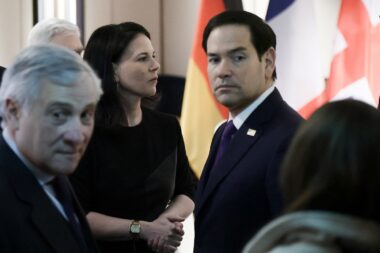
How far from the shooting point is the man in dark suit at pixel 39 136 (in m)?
1.31

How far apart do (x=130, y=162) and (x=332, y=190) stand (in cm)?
124

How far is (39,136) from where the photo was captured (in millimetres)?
1341

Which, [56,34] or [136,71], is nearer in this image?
[136,71]

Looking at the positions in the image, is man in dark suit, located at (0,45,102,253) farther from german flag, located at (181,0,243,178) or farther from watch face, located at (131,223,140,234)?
german flag, located at (181,0,243,178)

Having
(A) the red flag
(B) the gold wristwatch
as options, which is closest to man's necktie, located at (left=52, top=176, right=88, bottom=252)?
(B) the gold wristwatch

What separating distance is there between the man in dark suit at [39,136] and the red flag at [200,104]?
206cm

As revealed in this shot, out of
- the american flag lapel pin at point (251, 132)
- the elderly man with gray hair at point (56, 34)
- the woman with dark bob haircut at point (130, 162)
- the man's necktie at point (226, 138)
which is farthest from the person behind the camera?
the elderly man with gray hair at point (56, 34)

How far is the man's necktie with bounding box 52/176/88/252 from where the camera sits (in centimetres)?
147

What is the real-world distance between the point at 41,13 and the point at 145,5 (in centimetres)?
59

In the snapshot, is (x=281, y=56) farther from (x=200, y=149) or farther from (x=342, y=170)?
(x=342, y=170)

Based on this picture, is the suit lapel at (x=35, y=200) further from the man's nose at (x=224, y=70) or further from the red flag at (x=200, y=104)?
Result: the red flag at (x=200, y=104)

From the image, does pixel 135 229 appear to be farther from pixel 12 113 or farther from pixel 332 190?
pixel 332 190

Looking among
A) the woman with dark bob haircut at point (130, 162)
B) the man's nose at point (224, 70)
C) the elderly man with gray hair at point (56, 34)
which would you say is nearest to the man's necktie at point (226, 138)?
the man's nose at point (224, 70)

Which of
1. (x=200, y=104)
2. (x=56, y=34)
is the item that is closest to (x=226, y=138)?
(x=56, y=34)
